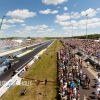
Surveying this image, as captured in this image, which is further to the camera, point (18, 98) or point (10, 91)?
point (10, 91)

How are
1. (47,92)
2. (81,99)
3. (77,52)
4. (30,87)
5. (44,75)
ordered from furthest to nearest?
1. (77,52)
2. (44,75)
3. (30,87)
4. (47,92)
5. (81,99)

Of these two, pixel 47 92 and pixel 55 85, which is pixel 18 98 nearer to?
pixel 47 92

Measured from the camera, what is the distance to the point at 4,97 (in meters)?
17.2

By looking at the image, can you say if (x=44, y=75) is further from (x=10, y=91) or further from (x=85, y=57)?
(x=85, y=57)

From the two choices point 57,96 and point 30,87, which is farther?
point 30,87

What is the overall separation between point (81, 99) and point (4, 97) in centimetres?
787

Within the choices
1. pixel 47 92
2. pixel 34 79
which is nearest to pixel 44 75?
pixel 34 79

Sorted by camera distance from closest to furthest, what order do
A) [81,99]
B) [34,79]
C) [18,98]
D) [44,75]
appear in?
1. [81,99]
2. [18,98]
3. [34,79]
4. [44,75]

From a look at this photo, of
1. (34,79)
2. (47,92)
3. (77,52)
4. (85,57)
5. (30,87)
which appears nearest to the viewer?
(47,92)

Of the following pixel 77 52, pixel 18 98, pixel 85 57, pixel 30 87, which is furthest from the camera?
pixel 77 52

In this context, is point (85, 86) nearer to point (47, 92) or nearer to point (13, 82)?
point (47, 92)

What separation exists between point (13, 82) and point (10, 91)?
2.45m

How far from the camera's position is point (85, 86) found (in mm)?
19750

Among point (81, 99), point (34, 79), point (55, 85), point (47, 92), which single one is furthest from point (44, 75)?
point (81, 99)
